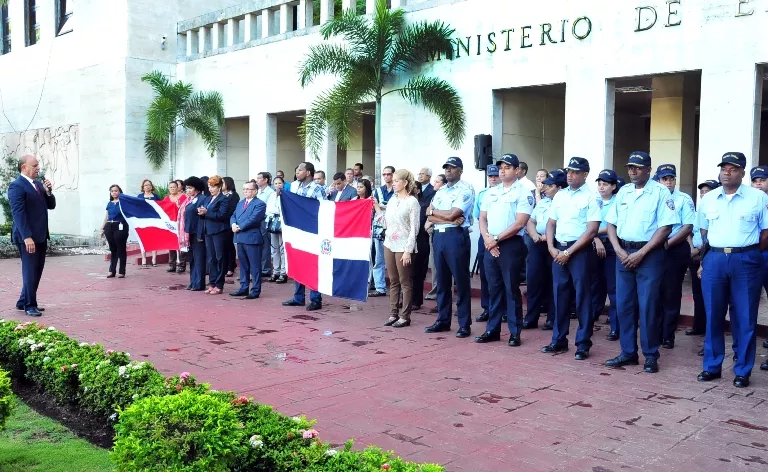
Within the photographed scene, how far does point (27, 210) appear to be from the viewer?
29.9 feet

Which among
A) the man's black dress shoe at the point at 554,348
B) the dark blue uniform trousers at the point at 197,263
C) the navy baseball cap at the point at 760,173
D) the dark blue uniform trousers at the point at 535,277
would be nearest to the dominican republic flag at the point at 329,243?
the dark blue uniform trousers at the point at 535,277

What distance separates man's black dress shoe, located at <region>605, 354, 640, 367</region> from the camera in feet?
22.3

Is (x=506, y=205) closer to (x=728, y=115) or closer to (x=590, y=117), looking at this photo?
(x=728, y=115)

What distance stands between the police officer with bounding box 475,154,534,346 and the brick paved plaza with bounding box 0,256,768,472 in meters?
0.35

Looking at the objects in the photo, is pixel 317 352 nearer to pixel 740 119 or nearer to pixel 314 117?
pixel 740 119

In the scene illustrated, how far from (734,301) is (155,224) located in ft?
34.6

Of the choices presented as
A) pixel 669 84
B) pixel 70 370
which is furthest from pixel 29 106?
pixel 70 370

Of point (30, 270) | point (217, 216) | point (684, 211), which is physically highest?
point (684, 211)

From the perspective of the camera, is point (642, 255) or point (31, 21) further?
point (31, 21)

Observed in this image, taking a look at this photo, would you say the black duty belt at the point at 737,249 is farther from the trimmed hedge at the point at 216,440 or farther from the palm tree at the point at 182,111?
the palm tree at the point at 182,111

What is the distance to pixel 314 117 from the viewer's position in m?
15.3

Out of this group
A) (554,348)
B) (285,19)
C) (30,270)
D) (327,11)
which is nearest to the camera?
(554,348)

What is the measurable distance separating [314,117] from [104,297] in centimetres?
614

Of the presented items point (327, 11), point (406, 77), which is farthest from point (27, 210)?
point (327, 11)
